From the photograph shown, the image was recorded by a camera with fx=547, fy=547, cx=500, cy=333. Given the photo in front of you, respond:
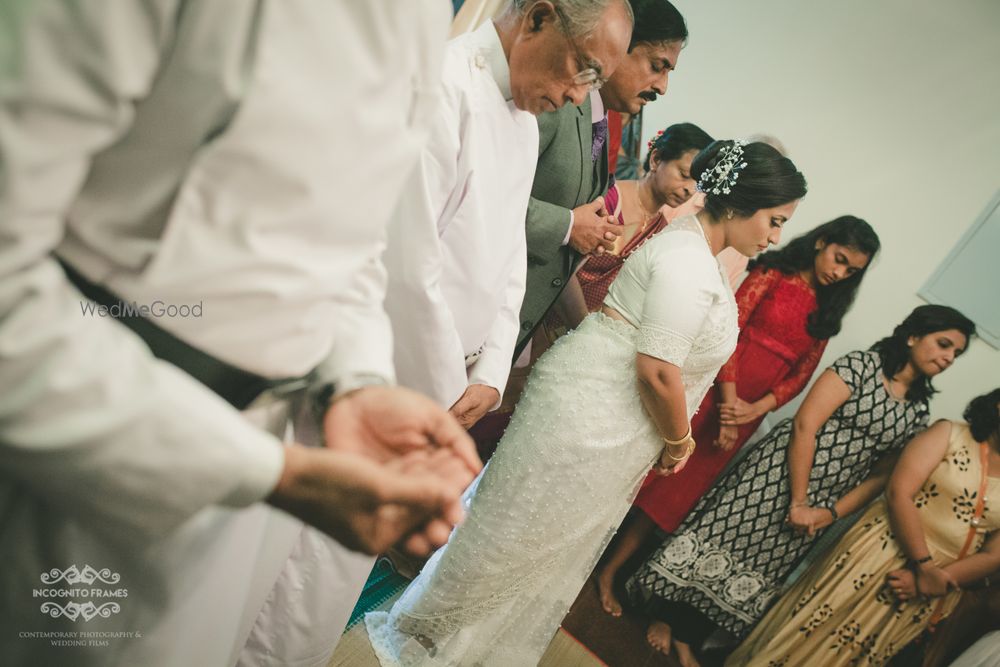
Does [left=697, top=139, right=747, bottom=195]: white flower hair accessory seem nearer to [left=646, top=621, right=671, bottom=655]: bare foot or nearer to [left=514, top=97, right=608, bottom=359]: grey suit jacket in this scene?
[left=514, top=97, right=608, bottom=359]: grey suit jacket

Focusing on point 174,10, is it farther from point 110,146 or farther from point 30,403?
point 30,403

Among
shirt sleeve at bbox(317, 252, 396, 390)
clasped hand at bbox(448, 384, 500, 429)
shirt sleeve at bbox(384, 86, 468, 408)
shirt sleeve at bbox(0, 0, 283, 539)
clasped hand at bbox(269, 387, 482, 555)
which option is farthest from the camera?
clasped hand at bbox(448, 384, 500, 429)

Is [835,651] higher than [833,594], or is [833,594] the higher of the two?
[833,594]

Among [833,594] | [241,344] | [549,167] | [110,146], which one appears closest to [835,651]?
[833,594]

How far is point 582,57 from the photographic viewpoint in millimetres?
1160

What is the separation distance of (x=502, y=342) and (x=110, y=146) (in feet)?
3.48

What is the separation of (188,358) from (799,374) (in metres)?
2.77

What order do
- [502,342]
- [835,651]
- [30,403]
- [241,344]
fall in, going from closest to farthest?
[30,403]
[241,344]
[502,342]
[835,651]

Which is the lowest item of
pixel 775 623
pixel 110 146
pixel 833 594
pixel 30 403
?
pixel 775 623

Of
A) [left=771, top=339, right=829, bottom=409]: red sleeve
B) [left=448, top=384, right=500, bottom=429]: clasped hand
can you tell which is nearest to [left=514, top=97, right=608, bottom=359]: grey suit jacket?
[left=448, top=384, right=500, bottom=429]: clasped hand

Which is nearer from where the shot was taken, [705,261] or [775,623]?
[705,261]

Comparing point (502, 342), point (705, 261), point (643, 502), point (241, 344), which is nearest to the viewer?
point (241, 344)

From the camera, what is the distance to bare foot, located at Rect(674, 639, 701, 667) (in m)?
2.53

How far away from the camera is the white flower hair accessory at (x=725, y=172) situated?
173 cm
